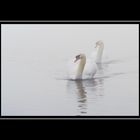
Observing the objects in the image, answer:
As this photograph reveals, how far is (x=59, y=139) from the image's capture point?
588 centimetres

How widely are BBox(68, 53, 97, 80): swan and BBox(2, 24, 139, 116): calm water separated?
0.04 meters

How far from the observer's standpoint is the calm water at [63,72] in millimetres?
5875

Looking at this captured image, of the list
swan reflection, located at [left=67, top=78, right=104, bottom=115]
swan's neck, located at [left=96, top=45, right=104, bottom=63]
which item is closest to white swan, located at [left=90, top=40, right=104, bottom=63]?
swan's neck, located at [left=96, top=45, right=104, bottom=63]

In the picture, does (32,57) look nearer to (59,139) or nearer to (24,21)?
(24,21)

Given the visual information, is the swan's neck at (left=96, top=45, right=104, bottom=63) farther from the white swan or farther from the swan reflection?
the swan reflection

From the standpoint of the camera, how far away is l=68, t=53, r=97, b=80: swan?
19.3 feet

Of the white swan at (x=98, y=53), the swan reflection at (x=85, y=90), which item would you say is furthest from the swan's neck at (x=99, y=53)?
the swan reflection at (x=85, y=90)

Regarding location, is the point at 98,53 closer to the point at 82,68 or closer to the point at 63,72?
the point at 82,68

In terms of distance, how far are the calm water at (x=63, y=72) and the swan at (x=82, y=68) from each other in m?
0.04

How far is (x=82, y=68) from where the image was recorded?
5914 millimetres

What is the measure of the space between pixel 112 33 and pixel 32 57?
0.65 meters

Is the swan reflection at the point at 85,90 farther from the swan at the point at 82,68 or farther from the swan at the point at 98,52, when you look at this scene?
the swan at the point at 98,52

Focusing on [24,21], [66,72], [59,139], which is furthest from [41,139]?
[24,21]

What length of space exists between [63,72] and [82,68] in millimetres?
153
